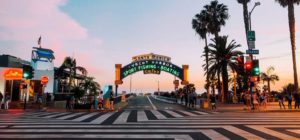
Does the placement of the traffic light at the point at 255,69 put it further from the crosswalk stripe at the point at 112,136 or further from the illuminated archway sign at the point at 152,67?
the illuminated archway sign at the point at 152,67

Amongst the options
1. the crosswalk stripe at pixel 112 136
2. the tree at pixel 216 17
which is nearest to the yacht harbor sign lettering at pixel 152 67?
the tree at pixel 216 17

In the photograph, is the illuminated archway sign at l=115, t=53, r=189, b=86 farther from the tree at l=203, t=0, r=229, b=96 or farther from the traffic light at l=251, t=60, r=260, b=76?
the traffic light at l=251, t=60, r=260, b=76

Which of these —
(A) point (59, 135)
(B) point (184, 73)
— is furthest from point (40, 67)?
(A) point (59, 135)

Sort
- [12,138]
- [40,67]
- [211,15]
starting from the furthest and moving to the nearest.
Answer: [211,15]
[40,67]
[12,138]

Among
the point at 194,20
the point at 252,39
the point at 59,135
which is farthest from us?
the point at 194,20

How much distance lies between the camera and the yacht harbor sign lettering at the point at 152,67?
47.4m

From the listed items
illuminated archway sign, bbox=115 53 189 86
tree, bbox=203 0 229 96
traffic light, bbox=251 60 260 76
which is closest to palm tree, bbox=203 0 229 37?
tree, bbox=203 0 229 96

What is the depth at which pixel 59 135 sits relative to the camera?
11.5 metres

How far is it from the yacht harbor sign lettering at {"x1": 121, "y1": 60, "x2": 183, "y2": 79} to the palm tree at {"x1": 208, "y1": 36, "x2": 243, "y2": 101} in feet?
18.1

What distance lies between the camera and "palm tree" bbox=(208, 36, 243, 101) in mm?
47875

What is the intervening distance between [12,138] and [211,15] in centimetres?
4716

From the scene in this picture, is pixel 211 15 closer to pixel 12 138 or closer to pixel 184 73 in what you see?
pixel 184 73

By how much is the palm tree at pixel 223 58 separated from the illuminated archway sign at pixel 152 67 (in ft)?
15.8

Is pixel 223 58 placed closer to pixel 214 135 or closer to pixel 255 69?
pixel 255 69
